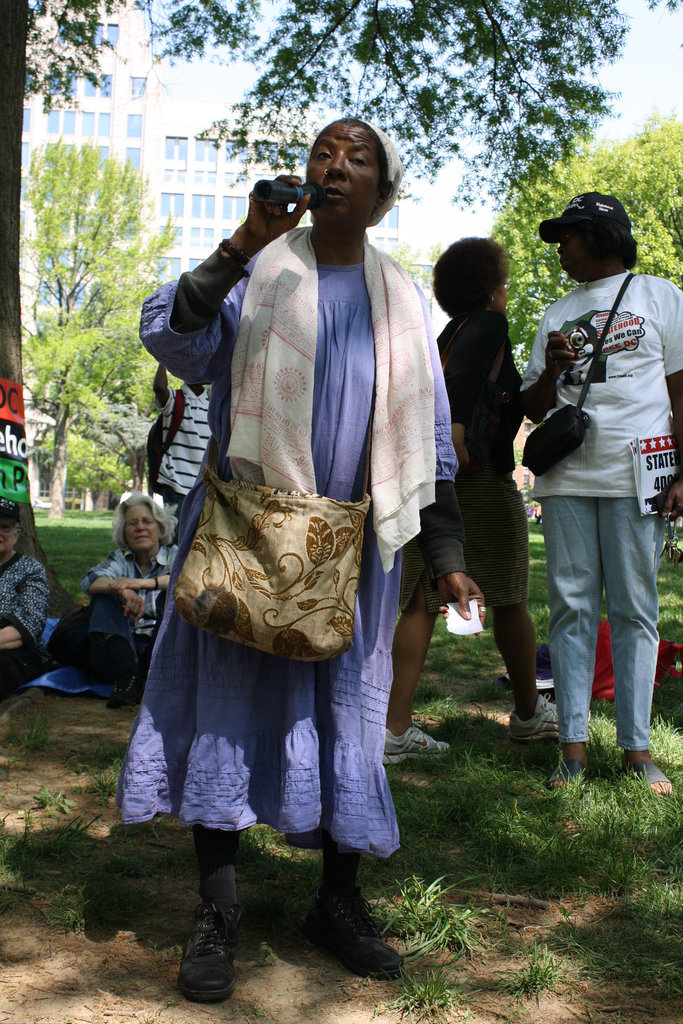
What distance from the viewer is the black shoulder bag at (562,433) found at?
3.49m

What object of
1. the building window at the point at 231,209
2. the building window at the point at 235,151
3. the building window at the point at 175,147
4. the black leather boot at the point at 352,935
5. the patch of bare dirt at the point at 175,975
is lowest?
the patch of bare dirt at the point at 175,975

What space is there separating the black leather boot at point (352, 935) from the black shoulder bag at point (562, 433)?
1.80 m

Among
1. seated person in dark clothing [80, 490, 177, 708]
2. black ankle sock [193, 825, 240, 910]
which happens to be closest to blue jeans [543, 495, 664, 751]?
black ankle sock [193, 825, 240, 910]

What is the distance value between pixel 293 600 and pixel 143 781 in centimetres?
60

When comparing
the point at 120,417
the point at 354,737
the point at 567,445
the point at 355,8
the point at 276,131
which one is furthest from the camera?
the point at 120,417

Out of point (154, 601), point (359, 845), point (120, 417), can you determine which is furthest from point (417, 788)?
point (120, 417)

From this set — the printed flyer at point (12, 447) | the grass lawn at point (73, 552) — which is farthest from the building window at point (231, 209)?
the printed flyer at point (12, 447)

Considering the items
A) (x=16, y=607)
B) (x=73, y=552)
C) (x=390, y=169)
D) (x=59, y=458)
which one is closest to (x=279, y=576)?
(x=390, y=169)

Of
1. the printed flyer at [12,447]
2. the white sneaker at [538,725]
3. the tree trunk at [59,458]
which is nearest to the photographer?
the white sneaker at [538,725]

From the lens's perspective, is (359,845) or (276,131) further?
(276,131)

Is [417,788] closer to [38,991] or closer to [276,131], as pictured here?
[38,991]

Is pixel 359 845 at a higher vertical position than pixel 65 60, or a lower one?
lower

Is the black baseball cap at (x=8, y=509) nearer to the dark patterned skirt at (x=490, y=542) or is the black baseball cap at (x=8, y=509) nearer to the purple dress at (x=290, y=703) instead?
the dark patterned skirt at (x=490, y=542)

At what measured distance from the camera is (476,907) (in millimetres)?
2578
